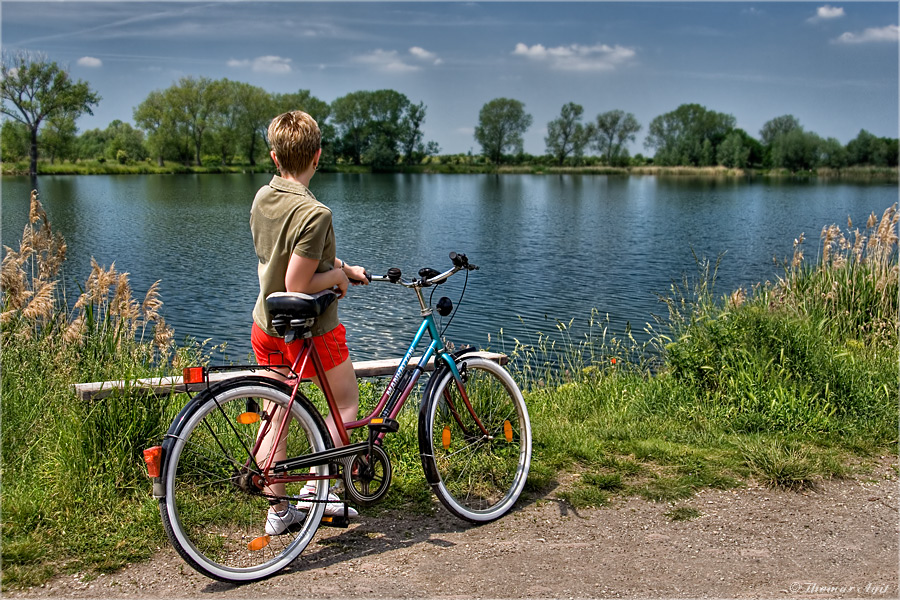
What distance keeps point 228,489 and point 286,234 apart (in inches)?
50.3

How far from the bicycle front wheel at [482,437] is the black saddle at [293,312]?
0.89 meters

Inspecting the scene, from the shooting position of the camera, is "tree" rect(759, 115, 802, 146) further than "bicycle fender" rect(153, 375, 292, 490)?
Yes

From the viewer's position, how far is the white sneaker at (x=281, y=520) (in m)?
3.38

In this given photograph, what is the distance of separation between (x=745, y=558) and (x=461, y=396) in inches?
65.0

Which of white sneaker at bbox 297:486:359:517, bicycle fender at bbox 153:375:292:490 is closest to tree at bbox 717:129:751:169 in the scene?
white sneaker at bbox 297:486:359:517

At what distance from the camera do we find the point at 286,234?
3268 millimetres

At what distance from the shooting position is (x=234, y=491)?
3475 millimetres

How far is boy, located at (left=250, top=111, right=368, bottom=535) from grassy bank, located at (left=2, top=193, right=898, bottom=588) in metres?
0.97

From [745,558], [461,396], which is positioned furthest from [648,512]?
[461,396]

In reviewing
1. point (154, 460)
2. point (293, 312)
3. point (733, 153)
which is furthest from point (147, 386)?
point (733, 153)

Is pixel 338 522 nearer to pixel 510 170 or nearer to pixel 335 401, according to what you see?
pixel 335 401

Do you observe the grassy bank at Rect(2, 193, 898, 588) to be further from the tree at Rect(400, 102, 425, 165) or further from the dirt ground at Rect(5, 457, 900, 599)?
the tree at Rect(400, 102, 425, 165)

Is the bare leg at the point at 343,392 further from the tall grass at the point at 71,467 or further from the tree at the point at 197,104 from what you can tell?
the tree at the point at 197,104

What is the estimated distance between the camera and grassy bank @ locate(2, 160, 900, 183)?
75688mm
